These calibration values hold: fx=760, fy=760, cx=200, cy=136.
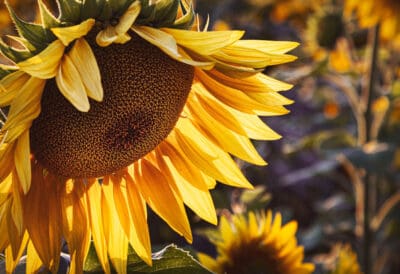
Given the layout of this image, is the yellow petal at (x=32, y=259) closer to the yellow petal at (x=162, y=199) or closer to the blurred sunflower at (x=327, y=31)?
the yellow petal at (x=162, y=199)

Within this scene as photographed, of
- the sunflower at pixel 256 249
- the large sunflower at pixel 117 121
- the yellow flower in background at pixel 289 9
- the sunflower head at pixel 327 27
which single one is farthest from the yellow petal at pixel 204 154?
the yellow flower in background at pixel 289 9

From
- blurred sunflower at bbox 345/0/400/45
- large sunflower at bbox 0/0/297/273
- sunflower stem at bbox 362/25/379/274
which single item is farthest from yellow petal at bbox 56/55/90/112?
blurred sunflower at bbox 345/0/400/45

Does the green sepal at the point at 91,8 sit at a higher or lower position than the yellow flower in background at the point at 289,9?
lower

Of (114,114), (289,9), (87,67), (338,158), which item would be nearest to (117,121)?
(114,114)

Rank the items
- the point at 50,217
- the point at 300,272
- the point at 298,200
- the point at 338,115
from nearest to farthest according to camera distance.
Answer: the point at 50,217 → the point at 300,272 → the point at 338,115 → the point at 298,200

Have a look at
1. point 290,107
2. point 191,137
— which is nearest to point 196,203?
point 191,137

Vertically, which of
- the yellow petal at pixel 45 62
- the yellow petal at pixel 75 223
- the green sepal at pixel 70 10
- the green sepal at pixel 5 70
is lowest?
the yellow petal at pixel 75 223

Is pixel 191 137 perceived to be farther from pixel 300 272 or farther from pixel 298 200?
pixel 298 200

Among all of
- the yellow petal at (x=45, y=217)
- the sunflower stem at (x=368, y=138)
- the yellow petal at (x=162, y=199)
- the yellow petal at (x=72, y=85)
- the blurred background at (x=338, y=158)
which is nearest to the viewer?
the yellow petal at (x=72, y=85)

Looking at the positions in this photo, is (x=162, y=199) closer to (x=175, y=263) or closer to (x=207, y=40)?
(x=175, y=263)
